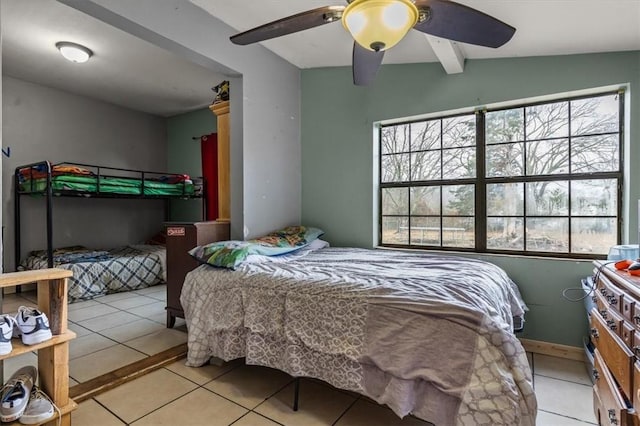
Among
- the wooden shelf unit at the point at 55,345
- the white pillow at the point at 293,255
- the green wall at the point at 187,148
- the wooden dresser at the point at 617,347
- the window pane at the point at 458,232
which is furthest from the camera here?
the green wall at the point at 187,148

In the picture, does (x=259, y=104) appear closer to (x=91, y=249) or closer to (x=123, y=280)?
(x=123, y=280)

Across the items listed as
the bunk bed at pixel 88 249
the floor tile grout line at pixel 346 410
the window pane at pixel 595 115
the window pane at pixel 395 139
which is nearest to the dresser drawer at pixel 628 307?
the floor tile grout line at pixel 346 410

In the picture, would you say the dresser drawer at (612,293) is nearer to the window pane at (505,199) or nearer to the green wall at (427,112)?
the green wall at (427,112)

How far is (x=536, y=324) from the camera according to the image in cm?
245

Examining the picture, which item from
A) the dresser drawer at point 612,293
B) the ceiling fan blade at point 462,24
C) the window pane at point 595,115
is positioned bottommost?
the dresser drawer at point 612,293

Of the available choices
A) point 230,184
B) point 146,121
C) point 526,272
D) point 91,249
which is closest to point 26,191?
point 91,249

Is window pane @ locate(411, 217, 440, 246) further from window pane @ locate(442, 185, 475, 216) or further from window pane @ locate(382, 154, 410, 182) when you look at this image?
window pane @ locate(382, 154, 410, 182)

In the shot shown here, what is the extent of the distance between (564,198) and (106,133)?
575cm

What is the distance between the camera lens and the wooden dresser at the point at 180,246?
260cm

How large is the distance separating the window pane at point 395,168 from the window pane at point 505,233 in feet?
2.83

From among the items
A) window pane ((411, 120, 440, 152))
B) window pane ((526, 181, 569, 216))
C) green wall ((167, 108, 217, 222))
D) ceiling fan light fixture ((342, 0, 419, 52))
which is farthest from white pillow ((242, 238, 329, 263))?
green wall ((167, 108, 217, 222))

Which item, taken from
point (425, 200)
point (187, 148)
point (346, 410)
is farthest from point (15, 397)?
point (187, 148)

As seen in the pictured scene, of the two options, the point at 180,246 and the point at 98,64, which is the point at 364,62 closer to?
the point at 180,246

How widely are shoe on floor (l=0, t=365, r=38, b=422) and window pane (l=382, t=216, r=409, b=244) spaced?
270cm
